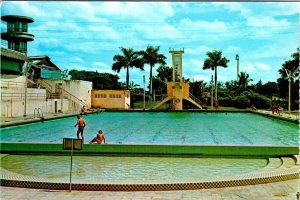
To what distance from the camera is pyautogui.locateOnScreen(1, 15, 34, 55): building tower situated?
42500 mm

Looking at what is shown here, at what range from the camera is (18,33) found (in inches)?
1700

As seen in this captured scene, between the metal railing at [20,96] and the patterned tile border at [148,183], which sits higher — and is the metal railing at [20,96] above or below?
above

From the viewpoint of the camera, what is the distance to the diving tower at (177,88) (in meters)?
36.5

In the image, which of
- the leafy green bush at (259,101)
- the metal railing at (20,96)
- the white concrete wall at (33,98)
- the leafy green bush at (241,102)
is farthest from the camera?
the leafy green bush at (241,102)

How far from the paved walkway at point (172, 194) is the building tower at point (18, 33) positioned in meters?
37.8

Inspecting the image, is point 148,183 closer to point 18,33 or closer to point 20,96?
point 20,96

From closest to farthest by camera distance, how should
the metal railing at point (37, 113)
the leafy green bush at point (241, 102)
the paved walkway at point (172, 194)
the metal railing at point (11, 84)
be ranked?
1. the paved walkway at point (172, 194)
2. the metal railing at point (37, 113)
3. the metal railing at point (11, 84)
4. the leafy green bush at point (241, 102)

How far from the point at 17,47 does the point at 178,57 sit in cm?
1813

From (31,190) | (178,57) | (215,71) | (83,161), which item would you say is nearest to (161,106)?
(178,57)

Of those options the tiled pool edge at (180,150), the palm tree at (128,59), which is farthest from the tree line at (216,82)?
the tiled pool edge at (180,150)

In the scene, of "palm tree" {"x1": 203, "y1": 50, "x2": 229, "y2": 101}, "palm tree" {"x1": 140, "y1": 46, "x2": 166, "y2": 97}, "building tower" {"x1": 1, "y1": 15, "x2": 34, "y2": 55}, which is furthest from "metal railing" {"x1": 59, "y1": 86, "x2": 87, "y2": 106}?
"palm tree" {"x1": 203, "y1": 50, "x2": 229, "y2": 101}

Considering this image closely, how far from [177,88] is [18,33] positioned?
18378mm

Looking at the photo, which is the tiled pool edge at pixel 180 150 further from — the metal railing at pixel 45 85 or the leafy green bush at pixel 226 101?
the leafy green bush at pixel 226 101

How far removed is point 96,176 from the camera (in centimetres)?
882
